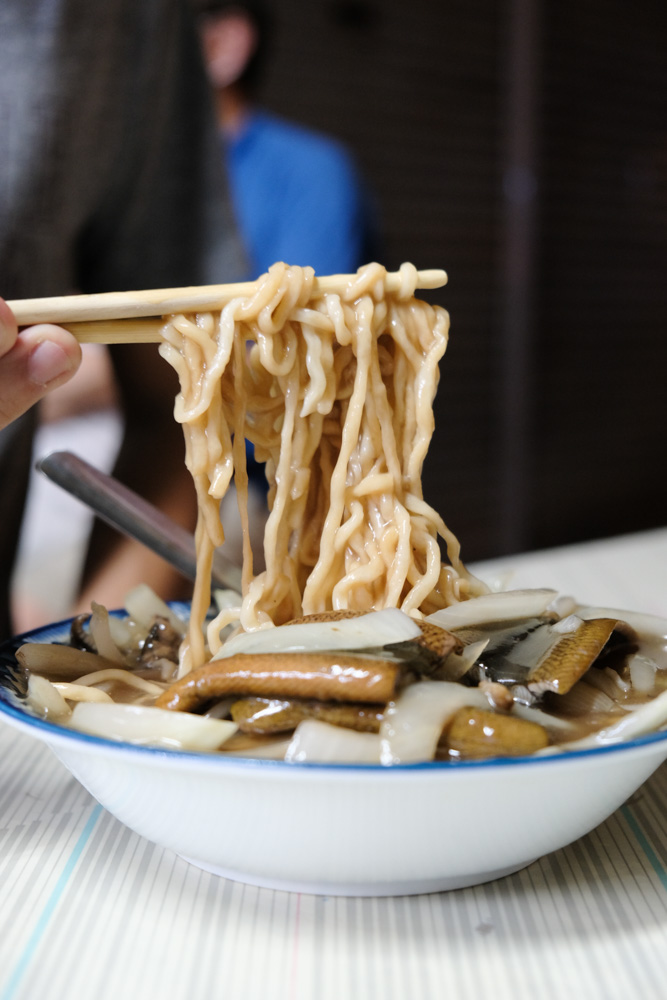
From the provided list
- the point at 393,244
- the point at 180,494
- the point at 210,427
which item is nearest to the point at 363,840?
the point at 210,427

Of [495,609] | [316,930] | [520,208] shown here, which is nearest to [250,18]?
[520,208]

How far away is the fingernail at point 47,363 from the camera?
118 cm

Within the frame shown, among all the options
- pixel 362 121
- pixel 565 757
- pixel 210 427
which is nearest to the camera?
pixel 565 757

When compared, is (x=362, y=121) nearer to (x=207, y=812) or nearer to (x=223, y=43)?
(x=223, y=43)

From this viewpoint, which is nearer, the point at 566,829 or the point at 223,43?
the point at 566,829

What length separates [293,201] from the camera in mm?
4281

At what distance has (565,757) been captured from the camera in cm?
72

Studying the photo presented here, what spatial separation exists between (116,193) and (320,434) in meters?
1.30

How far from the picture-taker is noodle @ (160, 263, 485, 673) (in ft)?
4.10

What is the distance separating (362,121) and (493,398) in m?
2.19

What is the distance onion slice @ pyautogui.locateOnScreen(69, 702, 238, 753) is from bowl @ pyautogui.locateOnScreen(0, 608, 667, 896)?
0.14 ft

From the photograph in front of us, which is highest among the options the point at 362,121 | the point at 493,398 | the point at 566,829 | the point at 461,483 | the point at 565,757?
the point at 362,121

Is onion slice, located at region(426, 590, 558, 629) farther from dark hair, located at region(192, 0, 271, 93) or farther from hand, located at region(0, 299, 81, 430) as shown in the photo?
dark hair, located at region(192, 0, 271, 93)

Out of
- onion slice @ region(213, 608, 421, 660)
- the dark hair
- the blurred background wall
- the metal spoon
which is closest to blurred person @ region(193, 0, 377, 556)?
the dark hair
